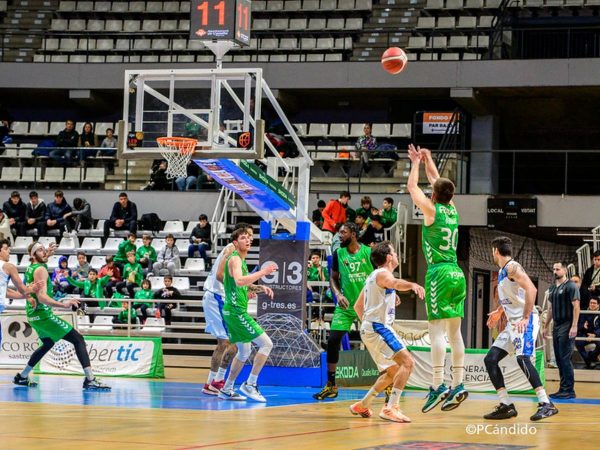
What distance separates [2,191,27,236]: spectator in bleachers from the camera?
2722 cm

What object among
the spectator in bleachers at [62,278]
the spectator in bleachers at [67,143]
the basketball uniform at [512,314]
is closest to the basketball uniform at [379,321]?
the basketball uniform at [512,314]

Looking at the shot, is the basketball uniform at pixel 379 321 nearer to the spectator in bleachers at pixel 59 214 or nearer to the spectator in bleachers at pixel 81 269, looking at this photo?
the spectator in bleachers at pixel 81 269

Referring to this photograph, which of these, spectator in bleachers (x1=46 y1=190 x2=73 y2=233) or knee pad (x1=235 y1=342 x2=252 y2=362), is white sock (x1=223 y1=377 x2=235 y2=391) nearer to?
knee pad (x1=235 y1=342 x2=252 y2=362)

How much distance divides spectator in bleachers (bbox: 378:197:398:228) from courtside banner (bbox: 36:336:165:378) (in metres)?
7.58

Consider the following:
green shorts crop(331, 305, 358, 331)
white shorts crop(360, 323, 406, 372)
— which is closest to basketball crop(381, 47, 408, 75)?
green shorts crop(331, 305, 358, 331)

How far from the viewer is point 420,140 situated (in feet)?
102

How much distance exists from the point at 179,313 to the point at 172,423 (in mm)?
13613

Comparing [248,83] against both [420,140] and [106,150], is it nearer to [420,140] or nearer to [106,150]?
[106,150]

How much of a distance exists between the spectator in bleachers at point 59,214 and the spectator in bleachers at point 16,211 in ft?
2.09

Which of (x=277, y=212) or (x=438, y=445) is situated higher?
(x=277, y=212)

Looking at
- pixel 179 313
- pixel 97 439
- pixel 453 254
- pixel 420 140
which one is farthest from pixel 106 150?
pixel 97 439

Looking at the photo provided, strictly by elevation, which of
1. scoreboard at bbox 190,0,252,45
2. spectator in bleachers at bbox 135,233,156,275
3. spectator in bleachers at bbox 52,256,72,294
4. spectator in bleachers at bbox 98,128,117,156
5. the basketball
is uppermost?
scoreboard at bbox 190,0,252,45

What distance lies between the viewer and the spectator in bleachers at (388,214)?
973 inches

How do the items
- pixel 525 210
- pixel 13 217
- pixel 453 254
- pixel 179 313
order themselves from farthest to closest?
pixel 13 217 < pixel 525 210 < pixel 179 313 < pixel 453 254
